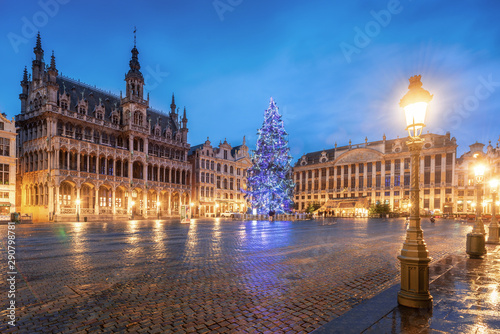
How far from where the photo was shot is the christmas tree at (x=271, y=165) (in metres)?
40.1

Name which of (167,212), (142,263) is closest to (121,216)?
(167,212)

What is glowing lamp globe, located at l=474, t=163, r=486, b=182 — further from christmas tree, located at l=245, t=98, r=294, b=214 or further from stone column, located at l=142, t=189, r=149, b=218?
stone column, located at l=142, t=189, r=149, b=218

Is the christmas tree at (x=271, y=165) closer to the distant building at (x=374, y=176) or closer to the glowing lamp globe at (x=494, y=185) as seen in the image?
the glowing lamp globe at (x=494, y=185)

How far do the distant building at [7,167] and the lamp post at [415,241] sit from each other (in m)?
42.1

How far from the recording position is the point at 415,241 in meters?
5.35

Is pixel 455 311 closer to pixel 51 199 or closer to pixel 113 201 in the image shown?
pixel 51 199

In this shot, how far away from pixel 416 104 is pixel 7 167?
4340 centimetres

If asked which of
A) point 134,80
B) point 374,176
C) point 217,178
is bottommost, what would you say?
point 217,178

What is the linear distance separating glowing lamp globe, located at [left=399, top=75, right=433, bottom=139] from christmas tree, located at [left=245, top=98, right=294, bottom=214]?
1342 inches

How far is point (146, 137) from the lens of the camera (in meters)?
50.4

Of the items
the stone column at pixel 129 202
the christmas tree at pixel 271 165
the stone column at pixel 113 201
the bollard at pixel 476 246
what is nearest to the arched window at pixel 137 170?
the stone column at pixel 129 202

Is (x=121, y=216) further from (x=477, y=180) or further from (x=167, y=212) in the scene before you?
(x=477, y=180)

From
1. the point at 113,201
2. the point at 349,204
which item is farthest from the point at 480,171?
the point at 349,204

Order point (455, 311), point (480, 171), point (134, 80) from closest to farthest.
Answer: 1. point (455, 311)
2. point (480, 171)
3. point (134, 80)
